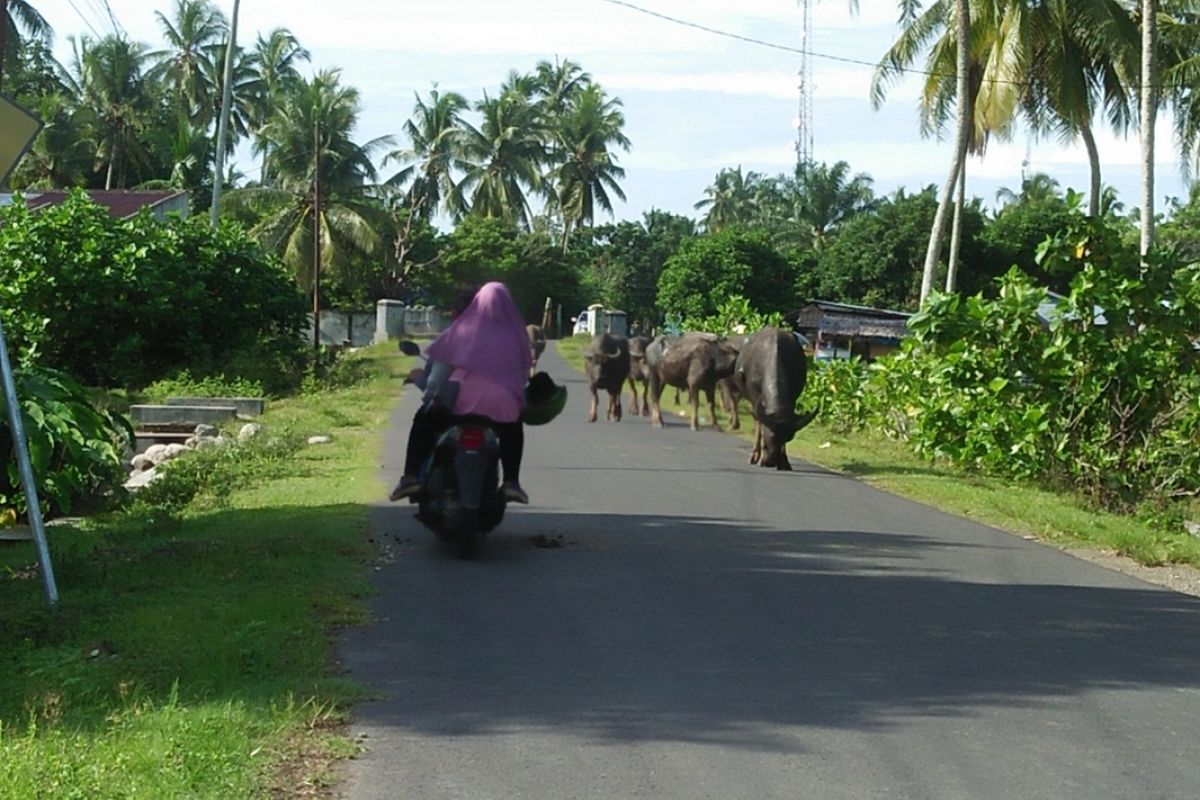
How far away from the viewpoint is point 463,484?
1016 cm

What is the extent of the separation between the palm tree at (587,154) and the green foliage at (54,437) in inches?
2371

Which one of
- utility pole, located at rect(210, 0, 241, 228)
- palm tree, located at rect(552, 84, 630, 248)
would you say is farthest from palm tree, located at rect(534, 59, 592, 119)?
utility pole, located at rect(210, 0, 241, 228)

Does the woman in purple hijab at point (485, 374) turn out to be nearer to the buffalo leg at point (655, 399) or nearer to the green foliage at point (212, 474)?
the green foliage at point (212, 474)

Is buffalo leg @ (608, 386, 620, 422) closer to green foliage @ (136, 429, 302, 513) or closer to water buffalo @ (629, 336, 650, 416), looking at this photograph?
water buffalo @ (629, 336, 650, 416)

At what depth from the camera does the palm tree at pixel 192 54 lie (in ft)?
218

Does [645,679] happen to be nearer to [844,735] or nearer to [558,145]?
[844,735]

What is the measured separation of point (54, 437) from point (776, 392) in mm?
8204

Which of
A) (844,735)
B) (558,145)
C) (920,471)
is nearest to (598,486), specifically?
(920,471)

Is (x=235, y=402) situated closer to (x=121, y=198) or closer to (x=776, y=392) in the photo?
(x=776, y=392)

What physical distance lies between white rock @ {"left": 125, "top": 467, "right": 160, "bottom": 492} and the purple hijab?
22.5 feet

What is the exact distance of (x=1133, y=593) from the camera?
10.1m

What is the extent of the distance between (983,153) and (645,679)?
2981 centimetres

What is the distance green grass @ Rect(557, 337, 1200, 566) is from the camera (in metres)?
12.6

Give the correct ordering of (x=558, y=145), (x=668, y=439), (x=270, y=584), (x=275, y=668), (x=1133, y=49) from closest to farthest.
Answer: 1. (x=275, y=668)
2. (x=270, y=584)
3. (x=668, y=439)
4. (x=1133, y=49)
5. (x=558, y=145)
